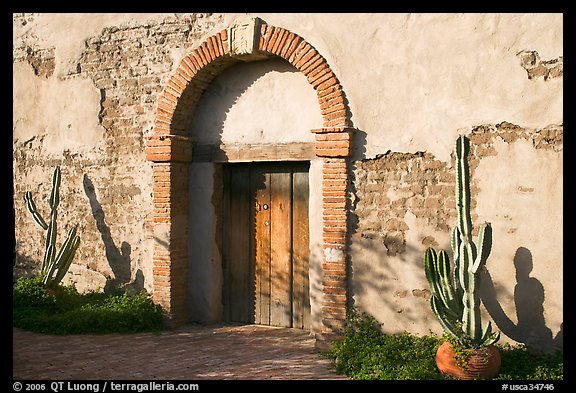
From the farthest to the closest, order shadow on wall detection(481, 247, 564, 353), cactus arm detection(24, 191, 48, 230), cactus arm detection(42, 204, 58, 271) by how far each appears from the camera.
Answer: cactus arm detection(24, 191, 48, 230)
cactus arm detection(42, 204, 58, 271)
shadow on wall detection(481, 247, 564, 353)

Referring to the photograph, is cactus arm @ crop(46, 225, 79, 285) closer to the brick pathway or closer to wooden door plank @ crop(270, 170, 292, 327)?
the brick pathway

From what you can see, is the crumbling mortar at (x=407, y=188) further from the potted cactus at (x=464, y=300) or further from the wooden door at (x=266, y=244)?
the wooden door at (x=266, y=244)

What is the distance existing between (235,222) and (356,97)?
248 centimetres

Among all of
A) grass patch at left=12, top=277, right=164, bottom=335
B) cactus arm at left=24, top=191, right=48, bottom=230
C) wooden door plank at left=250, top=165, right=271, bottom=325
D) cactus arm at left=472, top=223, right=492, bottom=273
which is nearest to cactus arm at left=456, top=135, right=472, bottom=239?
cactus arm at left=472, top=223, right=492, bottom=273

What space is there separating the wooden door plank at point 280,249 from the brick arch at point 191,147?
2.90 ft

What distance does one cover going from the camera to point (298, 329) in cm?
737

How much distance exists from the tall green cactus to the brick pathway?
125 centimetres

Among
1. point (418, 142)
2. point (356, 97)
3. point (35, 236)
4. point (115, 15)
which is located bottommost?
point (35, 236)

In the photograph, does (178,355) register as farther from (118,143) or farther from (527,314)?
(527,314)

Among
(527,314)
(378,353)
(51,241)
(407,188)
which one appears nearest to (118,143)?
(51,241)

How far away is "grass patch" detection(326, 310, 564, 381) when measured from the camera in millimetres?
5301

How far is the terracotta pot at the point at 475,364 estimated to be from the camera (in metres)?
5.11

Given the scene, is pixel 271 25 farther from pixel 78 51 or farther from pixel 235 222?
pixel 78 51
